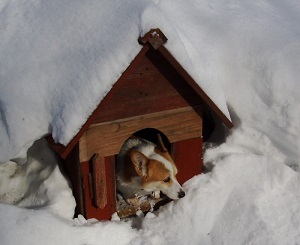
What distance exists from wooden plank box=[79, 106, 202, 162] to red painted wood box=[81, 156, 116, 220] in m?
0.09

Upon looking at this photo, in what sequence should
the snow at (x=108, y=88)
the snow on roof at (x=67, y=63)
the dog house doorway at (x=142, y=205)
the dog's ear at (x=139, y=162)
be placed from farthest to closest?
the dog house doorway at (x=142, y=205) < the dog's ear at (x=139, y=162) < the snow at (x=108, y=88) < the snow on roof at (x=67, y=63)

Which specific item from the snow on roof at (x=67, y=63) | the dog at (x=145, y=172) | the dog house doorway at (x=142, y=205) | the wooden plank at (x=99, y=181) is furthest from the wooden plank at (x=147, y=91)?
the dog house doorway at (x=142, y=205)

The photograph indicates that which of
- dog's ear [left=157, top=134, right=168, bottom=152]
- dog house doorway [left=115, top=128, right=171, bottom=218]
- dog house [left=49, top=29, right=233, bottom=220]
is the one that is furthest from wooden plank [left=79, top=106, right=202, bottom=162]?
dog house doorway [left=115, top=128, right=171, bottom=218]

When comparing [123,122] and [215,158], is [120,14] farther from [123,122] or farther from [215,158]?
[215,158]

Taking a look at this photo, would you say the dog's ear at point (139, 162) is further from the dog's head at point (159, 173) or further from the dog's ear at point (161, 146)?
the dog's ear at point (161, 146)

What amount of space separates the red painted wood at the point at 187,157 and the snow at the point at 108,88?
0.28 feet

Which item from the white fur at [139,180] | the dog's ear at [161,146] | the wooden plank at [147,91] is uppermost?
the wooden plank at [147,91]

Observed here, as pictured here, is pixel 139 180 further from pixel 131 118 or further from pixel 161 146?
pixel 131 118

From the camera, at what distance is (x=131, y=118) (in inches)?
111

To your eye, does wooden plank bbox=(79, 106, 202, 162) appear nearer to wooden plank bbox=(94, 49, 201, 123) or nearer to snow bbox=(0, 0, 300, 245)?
wooden plank bbox=(94, 49, 201, 123)

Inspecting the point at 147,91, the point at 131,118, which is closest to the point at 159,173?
the point at 131,118

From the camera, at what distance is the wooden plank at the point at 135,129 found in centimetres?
274

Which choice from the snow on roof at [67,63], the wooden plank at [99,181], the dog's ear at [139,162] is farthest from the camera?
the dog's ear at [139,162]

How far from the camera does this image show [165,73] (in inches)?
110
